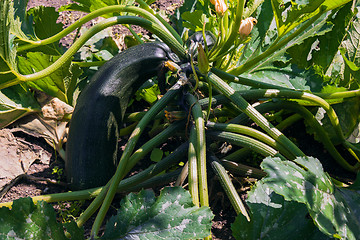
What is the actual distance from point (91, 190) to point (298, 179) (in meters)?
0.85

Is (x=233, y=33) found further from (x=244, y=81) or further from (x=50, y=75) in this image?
(x=50, y=75)

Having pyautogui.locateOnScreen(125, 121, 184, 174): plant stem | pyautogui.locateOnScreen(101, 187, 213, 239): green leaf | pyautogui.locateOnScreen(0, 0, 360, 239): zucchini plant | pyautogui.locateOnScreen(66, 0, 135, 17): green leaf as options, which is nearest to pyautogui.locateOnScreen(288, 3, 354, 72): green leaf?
pyautogui.locateOnScreen(0, 0, 360, 239): zucchini plant

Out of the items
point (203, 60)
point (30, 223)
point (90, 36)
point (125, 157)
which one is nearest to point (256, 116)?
point (203, 60)

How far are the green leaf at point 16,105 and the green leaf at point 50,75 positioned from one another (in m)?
0.06

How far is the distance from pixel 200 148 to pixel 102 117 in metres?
0.50

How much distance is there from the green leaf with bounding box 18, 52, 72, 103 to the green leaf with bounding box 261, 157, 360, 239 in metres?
1.09

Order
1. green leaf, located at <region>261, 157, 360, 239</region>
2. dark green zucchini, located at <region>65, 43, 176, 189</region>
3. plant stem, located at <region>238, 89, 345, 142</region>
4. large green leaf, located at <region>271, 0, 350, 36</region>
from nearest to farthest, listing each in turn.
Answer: green leaf, located at <region>261, 157, 360, 239</region>, large green leaf, located at <region>271, 0, 350, 36</region>, plant stem, located at <region>238, 89, 345, 142</region>, dark green zucchini, located at <region>65, 43, 176, 189</region>

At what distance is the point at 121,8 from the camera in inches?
73.5

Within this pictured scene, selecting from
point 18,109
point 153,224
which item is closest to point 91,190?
point 153,224

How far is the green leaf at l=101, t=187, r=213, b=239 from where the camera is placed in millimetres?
1277

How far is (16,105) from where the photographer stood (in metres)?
1.97

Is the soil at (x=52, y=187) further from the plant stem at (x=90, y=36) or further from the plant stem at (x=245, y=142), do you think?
the plant stem at (x=90, y=36)

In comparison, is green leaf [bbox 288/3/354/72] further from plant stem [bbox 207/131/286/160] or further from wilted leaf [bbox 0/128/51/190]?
wilted leaf [bbox 0/128/51/190]

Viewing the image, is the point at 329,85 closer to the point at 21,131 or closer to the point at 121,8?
the point at 121,8
